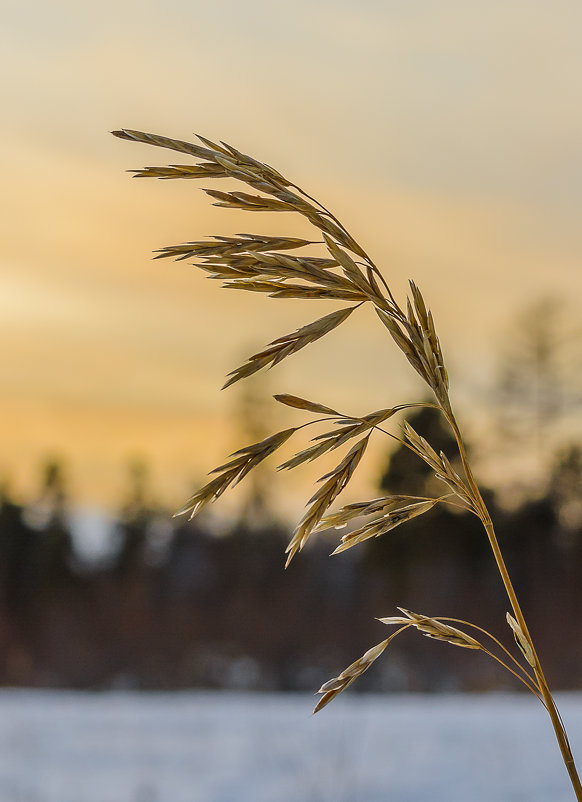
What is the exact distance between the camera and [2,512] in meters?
8.21

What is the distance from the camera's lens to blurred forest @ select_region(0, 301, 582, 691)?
8203 mm

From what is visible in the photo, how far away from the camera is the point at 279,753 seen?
456 centimetres

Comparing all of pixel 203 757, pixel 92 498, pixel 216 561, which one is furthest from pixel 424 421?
pixel 203 757

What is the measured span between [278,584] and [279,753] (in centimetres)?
392

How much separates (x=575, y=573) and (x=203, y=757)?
5204 millimetres

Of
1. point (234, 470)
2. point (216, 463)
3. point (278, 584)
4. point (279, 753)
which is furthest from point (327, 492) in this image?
point (278, 584)

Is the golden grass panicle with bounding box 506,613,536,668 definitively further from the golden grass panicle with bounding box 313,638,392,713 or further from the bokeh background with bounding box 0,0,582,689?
the bokeh background with bounding box 0,0,582,689

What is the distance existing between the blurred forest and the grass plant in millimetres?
7474

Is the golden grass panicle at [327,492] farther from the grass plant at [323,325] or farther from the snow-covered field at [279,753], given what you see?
the snow-covered field at [279,753]

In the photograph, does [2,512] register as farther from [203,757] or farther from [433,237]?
[433,237]

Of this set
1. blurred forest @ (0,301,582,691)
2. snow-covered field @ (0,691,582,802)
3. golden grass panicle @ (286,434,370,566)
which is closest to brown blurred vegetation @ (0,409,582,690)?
blurred forest @ (0,301,582,691)

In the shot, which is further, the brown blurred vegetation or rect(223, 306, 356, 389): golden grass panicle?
the brown blurred vegetation

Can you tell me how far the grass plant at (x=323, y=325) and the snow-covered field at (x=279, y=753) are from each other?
356 cm

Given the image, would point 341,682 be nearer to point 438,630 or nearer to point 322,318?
point 438,630
